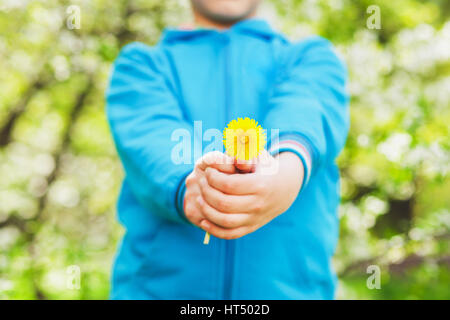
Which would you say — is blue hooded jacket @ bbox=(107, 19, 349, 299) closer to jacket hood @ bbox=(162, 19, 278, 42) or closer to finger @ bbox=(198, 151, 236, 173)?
jacket hood @ bbox=(162, 19, 278, 42)

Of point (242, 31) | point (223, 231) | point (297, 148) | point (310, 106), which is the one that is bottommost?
point (223, 231)

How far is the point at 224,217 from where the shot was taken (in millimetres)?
645

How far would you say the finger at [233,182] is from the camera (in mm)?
619

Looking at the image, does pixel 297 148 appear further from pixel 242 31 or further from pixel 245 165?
pixel 242 31

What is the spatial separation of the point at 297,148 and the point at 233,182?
16cm

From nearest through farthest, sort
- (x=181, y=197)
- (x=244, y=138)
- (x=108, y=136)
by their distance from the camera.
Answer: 1. (x=244, y=138)
2. (x=181, y=197)
3. (x=108, y=136)

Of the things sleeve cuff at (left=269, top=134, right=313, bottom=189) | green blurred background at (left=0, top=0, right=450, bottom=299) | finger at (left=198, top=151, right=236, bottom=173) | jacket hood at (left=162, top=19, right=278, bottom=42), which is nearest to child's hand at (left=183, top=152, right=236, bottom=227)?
finger at (left=198, top=151, right=236, bottom=173)

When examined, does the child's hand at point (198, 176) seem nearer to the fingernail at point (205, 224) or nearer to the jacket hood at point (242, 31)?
the fingernail at point (205, 224)

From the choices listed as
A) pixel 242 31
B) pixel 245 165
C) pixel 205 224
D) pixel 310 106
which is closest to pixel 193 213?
pixel 205 224

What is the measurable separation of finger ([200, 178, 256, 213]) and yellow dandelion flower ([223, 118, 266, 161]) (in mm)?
90

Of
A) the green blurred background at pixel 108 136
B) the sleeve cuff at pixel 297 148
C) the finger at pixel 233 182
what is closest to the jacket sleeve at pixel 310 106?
the sleeve cuff at pixel 297 148

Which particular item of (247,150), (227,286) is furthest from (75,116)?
(247,150)
